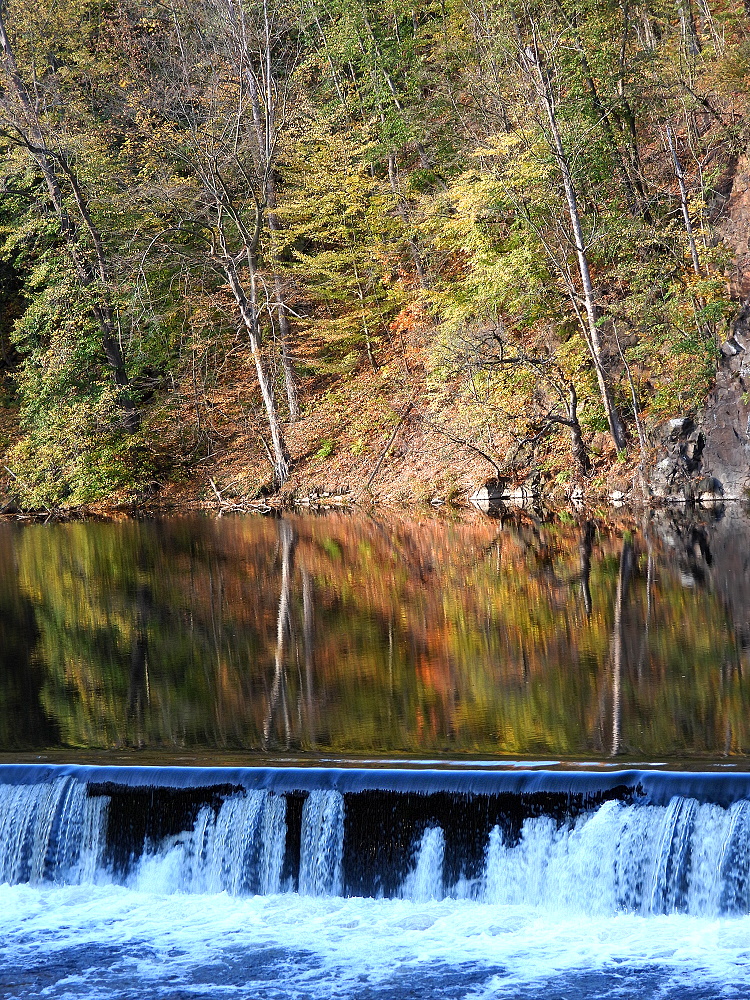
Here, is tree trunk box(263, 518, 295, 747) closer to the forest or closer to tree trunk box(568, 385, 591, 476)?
tree trunk box(568, 385, 591, 476)

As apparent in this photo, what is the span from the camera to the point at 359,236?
29.8m

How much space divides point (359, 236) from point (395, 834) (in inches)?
973

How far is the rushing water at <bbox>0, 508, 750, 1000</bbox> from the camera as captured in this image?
5.93m

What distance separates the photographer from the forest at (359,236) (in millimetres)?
22203

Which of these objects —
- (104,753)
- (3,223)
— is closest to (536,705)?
(104,753)

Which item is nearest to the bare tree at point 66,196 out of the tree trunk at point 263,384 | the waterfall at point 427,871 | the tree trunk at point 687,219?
the tree trunk at point 263,384

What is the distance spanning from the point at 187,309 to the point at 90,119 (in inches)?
236

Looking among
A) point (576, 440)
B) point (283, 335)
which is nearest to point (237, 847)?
point (576, 440)

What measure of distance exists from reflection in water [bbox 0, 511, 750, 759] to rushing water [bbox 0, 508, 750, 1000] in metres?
0.05

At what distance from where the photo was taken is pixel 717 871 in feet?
20.0

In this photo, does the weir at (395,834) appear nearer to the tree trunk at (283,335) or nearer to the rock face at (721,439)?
the rock face at (721,439)

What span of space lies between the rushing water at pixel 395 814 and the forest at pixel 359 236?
11.8 m

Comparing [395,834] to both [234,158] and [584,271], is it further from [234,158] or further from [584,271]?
[234,158]

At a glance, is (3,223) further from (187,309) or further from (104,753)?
(104,753)
